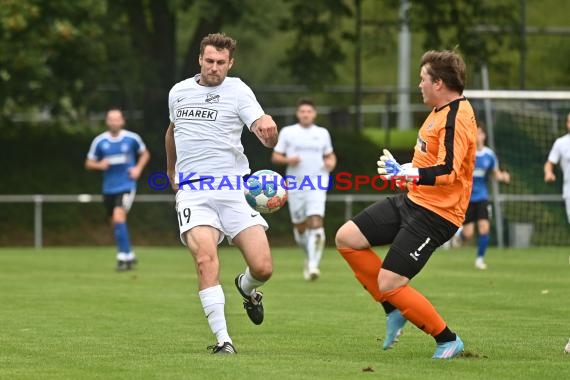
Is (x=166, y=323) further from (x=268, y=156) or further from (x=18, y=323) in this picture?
(x=268, y=156)

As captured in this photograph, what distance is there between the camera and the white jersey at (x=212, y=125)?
927 cm

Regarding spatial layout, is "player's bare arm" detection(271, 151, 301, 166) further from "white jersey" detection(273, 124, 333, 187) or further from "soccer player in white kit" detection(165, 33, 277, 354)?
"soccer player in white kit" detection(165, 33, 277, 354)

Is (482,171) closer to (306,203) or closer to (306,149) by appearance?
(306,149)

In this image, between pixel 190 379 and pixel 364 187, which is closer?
pixel 190 379

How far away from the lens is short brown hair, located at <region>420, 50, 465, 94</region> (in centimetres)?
848

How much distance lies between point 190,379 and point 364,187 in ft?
74.5

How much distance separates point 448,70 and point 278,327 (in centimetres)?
341

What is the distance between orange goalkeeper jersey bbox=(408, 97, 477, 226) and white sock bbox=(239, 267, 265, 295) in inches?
61.3

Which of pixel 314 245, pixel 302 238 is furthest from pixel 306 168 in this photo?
pixel 314 245

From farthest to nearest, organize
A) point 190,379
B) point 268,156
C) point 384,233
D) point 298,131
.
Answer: point 268,156
point 298,131
point 384,233
point 190,379

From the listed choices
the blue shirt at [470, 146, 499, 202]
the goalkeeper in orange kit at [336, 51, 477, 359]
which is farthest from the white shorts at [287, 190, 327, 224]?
the goalkeeper in orange kit at [336, 51, 477, 359]

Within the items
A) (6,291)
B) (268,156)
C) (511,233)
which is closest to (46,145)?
(268,156)

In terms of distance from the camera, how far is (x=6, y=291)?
A: 49.3 ft

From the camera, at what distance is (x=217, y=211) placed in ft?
30.5
